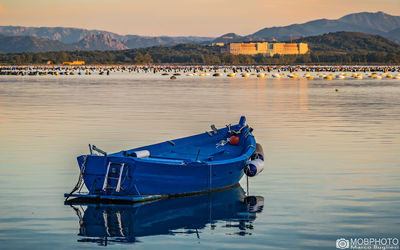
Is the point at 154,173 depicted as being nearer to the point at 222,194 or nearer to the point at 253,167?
the point at 222,194

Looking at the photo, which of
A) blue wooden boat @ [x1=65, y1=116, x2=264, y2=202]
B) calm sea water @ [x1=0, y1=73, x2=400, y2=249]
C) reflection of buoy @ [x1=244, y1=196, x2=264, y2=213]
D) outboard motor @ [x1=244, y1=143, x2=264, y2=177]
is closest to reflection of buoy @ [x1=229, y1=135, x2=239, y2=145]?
calm sea water @ [x1=0, y1=73, x2=400, y2=249]

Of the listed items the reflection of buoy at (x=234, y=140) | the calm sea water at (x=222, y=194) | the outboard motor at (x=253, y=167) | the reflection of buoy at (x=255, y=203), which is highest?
the reflection of buoy at (x=234, y=140)

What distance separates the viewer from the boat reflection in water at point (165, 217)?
16.3 metres

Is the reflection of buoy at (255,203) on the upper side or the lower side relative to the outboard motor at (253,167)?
lower

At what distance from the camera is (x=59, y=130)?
126ft

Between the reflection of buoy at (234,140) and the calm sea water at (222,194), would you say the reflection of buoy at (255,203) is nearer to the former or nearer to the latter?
the calm sea water at (222,194)

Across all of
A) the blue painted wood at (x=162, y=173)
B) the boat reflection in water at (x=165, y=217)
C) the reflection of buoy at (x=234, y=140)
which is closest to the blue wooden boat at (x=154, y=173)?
the blue painted wood at (x=162, y=173)

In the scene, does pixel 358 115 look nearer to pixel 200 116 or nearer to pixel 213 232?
pixel 200 116

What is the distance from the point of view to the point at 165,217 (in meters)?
17.6

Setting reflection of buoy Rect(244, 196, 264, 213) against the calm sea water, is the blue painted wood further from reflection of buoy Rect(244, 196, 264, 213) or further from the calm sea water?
reflection of buoy Rect(244, 196, 264, 213)

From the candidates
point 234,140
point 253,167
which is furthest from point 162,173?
point 234,140

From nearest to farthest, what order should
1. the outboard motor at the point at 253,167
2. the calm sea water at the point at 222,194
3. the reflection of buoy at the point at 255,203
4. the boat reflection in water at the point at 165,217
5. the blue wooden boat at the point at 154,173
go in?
the calm sea water at the point at 222,194 < the boat reflection in water at the point at 165,217 < the blue wooden boat at the point at 154,173 < the reflection of buoy at the point at 255,203 < the outboard motor at the point at 253,167

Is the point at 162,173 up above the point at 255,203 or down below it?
above

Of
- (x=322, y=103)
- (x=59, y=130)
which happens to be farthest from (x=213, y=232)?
(x=322, y=103)
